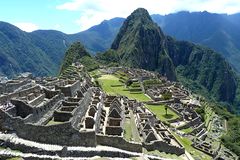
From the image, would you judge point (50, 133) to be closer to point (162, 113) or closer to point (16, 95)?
point (16, 95)

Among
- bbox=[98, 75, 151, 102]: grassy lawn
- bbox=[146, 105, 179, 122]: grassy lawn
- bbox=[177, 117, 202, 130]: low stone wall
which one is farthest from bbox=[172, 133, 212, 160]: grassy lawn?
bbox=[98, 75, 151, 102]: grassy lawn

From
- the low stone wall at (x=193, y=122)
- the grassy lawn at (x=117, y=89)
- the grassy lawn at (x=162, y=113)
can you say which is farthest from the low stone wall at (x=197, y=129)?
the grassy lawn at (x=117, y=89)

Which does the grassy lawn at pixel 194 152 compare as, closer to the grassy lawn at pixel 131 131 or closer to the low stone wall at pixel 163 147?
the low stone wall at pixel 163 147

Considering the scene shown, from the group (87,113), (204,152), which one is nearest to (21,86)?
(87,113)

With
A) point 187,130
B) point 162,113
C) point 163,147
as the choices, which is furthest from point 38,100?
point 162,113

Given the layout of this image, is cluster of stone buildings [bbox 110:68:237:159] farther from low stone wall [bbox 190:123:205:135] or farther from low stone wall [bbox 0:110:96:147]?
low stone wall [bbox 0:110:96:147]

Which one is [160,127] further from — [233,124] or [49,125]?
[233,124]

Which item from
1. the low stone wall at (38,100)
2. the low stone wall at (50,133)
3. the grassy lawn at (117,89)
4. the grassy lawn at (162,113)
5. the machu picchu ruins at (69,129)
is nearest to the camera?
the machu picchu ruins at (69,129)
